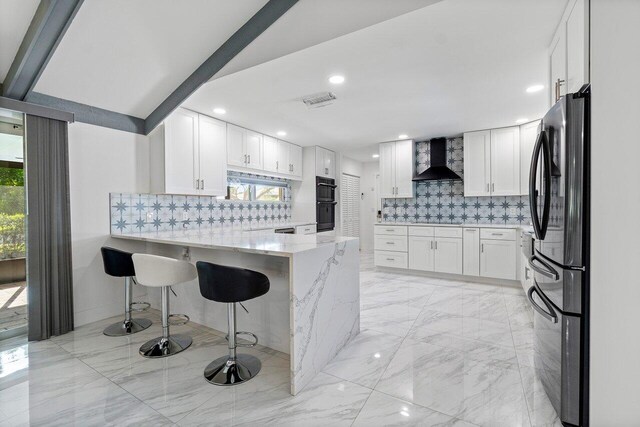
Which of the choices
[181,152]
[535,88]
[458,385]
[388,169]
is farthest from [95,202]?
[535,88]

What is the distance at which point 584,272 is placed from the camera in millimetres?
1388

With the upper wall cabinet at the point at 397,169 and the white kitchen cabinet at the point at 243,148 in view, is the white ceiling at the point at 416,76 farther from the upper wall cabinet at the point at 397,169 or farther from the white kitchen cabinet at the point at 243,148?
the upper wall cabinet at the point at 397,169

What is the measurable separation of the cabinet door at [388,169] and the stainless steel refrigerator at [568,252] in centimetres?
370

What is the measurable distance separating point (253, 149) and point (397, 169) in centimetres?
253

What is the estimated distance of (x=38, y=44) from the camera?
6.56 feet

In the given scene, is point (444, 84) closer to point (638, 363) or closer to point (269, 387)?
point (638, 363)

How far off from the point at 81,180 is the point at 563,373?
154 inches

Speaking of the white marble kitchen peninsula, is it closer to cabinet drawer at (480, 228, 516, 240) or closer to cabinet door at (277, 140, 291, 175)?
cabinet door at (277, 140, 291, 175)

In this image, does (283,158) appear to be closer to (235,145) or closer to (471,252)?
(235,145)

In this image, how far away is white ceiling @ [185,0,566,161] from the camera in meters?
1.91

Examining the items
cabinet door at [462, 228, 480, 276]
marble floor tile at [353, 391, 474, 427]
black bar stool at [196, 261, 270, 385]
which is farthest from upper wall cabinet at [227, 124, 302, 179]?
marble floor tile at [353, 391, 474, 427]

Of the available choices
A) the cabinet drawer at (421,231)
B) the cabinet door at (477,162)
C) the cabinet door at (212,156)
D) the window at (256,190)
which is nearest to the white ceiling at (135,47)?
the cabinet door at (212,156)

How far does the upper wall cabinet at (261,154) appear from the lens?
4184 mm

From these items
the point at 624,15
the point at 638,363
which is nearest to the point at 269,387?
the point at 638,363
